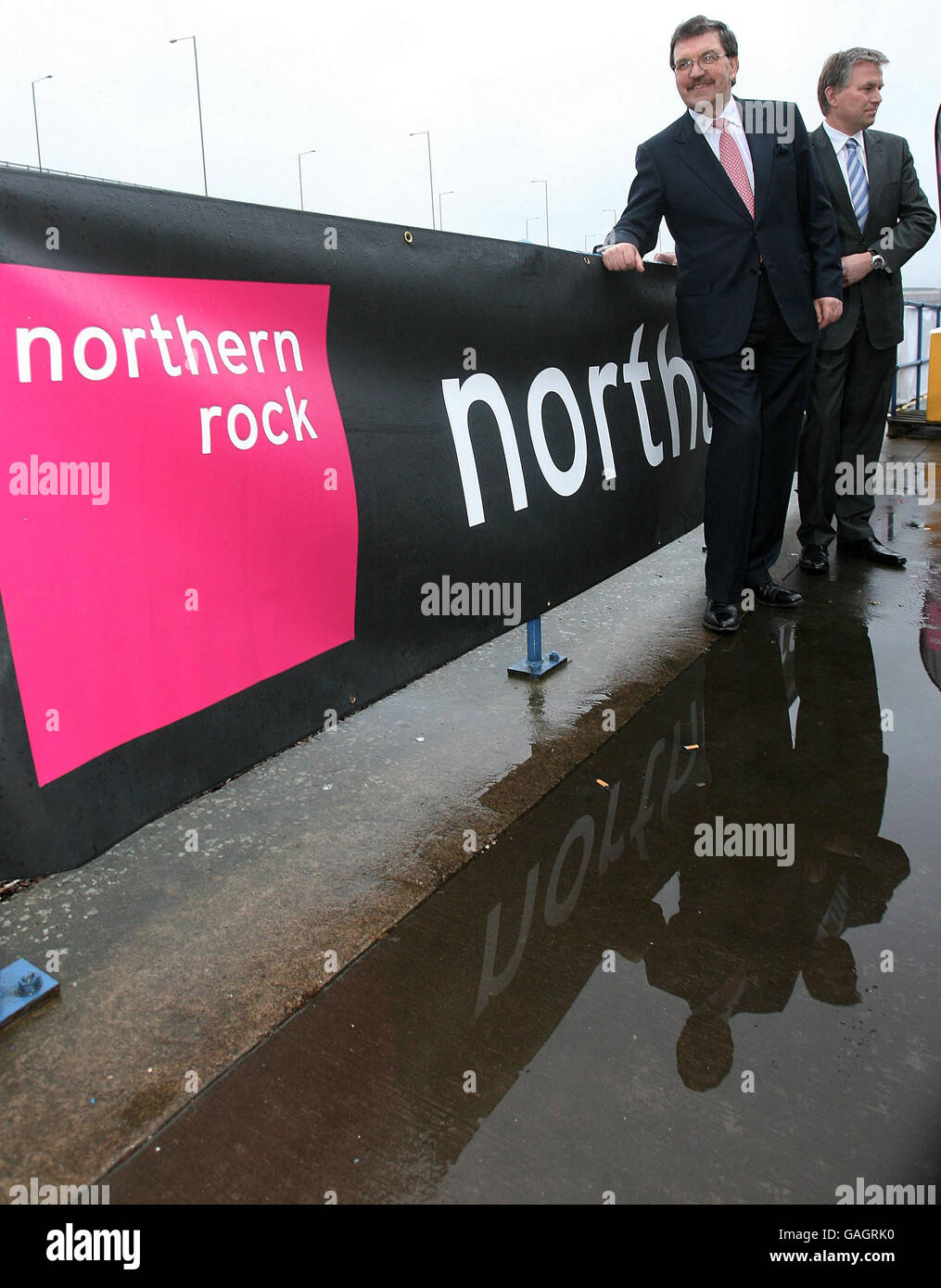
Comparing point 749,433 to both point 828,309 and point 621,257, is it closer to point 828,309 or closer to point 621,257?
point 828,309

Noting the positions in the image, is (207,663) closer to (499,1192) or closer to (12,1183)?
(12,1183)

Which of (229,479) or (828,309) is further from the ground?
(828,309)

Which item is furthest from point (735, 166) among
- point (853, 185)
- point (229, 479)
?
point (229, 479)

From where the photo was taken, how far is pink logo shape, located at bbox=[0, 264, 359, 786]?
6.34 ft

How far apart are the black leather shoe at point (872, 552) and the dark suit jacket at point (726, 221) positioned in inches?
58.6

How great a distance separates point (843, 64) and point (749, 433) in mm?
2016

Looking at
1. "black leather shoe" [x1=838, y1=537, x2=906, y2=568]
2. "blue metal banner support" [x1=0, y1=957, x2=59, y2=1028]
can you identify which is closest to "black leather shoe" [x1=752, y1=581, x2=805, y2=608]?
"black leather shoe" [x1=838, y1=537, x2=906, y2=568]

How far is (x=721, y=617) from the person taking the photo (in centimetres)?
441

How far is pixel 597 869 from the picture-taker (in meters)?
2.60

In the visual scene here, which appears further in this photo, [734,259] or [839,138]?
[839,138]

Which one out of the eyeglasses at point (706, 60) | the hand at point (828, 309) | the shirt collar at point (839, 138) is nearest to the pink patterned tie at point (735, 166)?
the eyeglasses at point (706, 60)

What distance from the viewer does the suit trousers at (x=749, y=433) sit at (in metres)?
4.27

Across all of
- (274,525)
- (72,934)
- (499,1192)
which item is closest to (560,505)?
(274,525)

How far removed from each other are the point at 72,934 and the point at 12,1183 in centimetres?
70
